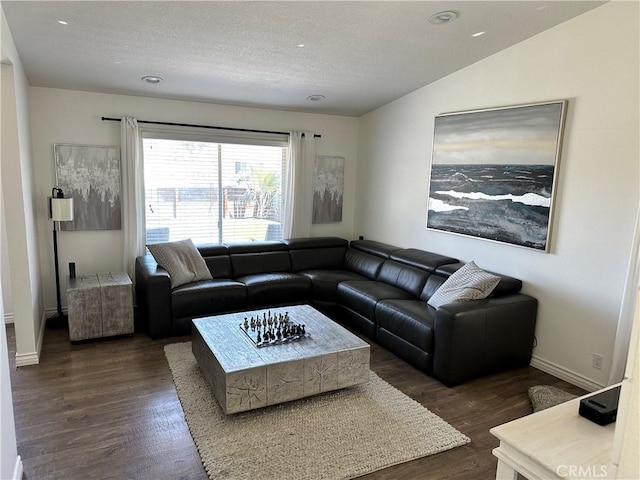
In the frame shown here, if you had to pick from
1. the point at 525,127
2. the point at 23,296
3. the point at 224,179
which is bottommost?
the point at 23,296

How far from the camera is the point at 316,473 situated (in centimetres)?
212

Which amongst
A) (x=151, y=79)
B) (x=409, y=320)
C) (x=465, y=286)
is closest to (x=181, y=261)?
(x=151, y=79)

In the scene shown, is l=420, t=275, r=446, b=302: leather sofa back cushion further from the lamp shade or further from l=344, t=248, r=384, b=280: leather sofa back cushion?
the lamp shade

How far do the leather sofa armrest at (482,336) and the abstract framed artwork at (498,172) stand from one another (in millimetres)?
603

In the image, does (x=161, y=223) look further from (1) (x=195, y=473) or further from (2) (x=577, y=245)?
(2) (x=577, y=245)

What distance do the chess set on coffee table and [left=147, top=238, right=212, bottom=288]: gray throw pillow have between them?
1156 millimetres

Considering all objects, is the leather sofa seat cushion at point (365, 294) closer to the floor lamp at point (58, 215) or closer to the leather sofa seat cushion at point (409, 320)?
the leather sofa seat cushion at point (409, 320)

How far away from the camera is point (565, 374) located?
3252 millimetres

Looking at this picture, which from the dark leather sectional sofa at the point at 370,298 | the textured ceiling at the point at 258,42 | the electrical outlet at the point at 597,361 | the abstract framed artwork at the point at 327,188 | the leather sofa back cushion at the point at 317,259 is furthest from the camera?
the abstract framed artwork at the point at 327,188

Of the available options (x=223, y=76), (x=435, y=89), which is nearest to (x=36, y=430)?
(x=223, y=76)

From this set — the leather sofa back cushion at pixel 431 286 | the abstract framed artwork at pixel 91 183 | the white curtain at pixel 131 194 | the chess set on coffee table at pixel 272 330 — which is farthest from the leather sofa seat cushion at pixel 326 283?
the abstract framed artwork at pixel 91 183

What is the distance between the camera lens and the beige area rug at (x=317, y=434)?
2.16 meters

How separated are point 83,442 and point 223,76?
3163 millimetres

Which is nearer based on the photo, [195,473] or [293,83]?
[195,473]
